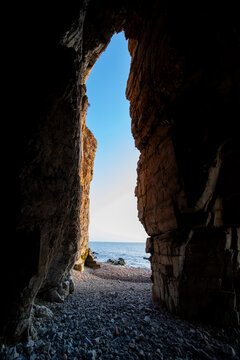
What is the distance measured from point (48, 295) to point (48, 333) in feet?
8.51

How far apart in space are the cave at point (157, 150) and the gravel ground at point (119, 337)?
1.72ft

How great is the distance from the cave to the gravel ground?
0.52 meters

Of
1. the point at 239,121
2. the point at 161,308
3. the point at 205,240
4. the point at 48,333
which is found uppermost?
the point at 239,121

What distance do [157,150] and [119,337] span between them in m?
7.18

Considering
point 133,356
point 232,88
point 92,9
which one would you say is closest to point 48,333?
point 133,356

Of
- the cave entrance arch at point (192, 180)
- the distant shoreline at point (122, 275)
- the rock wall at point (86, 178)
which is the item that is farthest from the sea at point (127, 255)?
the cave entrance arch at point (192, 180)

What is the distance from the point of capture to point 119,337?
411cm

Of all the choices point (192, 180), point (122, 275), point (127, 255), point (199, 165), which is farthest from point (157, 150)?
point (127, 255)

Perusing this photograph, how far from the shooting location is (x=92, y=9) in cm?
623

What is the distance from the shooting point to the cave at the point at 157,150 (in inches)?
146

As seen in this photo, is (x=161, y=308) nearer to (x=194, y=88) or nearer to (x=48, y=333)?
(x=48, y=333)

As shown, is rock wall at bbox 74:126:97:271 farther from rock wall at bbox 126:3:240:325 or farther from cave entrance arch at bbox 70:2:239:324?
rock wall at bbox 126:3:240:325

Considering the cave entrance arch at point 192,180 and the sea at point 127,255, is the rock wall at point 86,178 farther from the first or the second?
the sea at point 127,255

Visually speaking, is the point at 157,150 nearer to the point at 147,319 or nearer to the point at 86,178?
the point at 147,319
